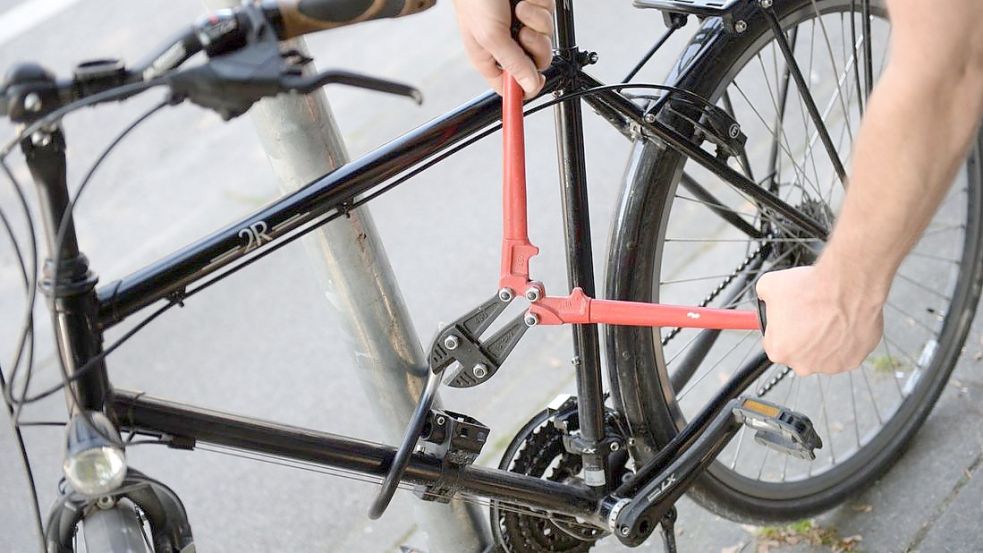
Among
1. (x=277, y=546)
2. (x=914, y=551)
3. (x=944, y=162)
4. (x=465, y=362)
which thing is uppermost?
(x=944, y=162)

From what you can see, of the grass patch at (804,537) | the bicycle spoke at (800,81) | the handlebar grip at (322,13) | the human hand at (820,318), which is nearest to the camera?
the handlebar grip at (322,13)

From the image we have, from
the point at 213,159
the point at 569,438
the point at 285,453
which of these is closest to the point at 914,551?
the point at 569,438

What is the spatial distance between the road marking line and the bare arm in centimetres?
518

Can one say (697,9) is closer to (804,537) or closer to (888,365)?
(804,537)

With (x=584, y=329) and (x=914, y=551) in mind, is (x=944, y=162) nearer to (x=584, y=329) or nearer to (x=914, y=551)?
(x=584, y=329)

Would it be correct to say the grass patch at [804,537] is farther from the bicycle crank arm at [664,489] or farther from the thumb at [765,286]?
the thumb at [765,286]

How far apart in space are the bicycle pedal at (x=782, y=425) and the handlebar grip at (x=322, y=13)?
114cm

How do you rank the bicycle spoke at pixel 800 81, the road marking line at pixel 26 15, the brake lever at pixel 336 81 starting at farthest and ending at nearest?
1. the road marking line at pixel 26 15
2. the bicycle spoke at pixel 800 81
3. the brake lever at pixel 336 81

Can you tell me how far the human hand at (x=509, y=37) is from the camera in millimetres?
1789

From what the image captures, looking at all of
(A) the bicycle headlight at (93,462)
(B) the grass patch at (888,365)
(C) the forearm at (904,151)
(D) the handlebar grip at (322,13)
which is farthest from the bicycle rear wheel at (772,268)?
(A) the bicycle headlight at (93,462)

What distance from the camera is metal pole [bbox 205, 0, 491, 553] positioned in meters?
2.01

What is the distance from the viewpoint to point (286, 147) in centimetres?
202

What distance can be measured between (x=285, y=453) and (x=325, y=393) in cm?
175

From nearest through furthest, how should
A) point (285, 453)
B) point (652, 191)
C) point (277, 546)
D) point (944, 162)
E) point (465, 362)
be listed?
point (944, 162) → point (285, 453) → point (465, 362) → point (652, 191) → point (277, 546)
